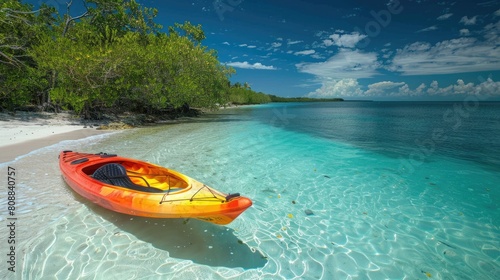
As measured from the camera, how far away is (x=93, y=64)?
→ 18984 mm

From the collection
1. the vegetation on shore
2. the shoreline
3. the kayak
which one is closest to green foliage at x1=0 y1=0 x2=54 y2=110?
the vegetation on shore

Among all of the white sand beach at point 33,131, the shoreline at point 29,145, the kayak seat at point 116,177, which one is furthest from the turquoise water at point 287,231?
the white sand beach at point 33,131

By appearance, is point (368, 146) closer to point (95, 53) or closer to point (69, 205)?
point (69, 205)

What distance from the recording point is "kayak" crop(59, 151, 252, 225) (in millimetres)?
4012

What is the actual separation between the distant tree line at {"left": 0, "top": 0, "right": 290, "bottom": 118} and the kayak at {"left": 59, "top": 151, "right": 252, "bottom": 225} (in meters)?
13.3

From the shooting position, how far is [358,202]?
713cm

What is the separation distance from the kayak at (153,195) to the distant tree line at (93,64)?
13.3m

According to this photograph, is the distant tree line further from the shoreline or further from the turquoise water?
the turquoise water

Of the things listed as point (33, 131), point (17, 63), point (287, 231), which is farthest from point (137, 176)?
point (17, 63)

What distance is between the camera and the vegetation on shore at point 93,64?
18281 mm

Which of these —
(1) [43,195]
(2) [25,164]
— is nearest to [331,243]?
(1) [43,195]

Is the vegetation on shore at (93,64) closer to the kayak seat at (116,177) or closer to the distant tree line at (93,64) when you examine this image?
the distant tree line at (93,64)

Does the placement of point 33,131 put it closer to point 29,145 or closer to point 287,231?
point 29,145

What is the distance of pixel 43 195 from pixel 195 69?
2376cm
